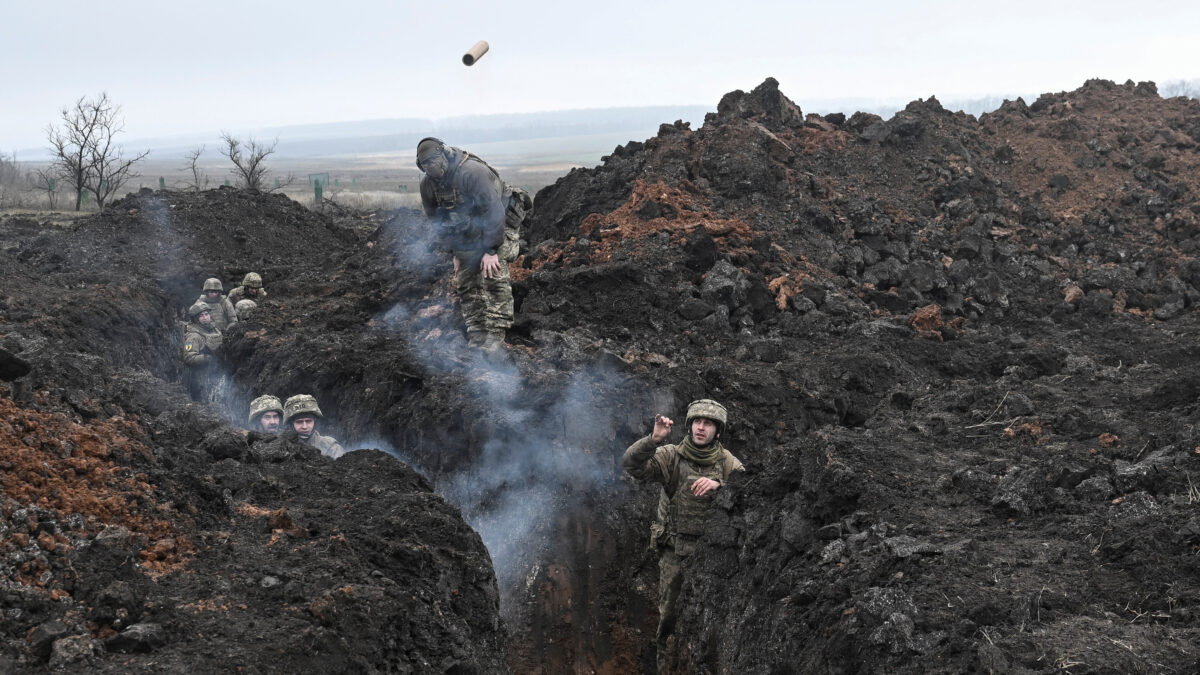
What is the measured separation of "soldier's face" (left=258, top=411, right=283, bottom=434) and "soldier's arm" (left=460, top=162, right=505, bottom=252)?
2.44 meters

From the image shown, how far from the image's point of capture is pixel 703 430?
22.2 feet

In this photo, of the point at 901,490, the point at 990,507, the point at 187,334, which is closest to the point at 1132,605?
the point at 990,507

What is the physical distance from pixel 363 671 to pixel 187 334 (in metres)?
8.74

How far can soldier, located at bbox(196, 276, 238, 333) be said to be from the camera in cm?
1243

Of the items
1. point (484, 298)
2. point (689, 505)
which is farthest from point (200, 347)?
point (689, 505)

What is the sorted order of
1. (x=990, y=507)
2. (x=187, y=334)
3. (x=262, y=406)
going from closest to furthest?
(x=990, y=507) < (x=262, y=406) < (x=187, y=334)

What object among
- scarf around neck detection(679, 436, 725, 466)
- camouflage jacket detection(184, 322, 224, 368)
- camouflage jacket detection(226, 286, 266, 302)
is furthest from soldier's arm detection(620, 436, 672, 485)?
camouflage jacket detection(226, 286, 266, 302)

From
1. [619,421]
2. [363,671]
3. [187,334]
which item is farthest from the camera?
[187,334]

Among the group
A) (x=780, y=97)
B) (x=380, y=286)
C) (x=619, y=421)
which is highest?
(x=780, y=97)

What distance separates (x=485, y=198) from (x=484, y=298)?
119cm

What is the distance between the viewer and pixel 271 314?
12.1 meters

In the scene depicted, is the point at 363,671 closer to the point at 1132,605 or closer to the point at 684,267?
the point at 1132,605

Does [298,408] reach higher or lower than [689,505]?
higher

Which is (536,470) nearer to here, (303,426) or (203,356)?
(303,426)
